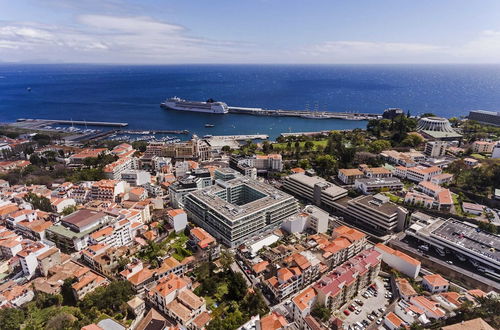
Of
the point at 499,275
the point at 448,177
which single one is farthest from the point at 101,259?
the point at 448,177

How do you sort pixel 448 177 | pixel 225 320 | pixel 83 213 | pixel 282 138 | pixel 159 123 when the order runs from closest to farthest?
1. pixel 225 320
2. pixel 83 213
3. pixel 448 177
4. pixel 282 138
5. pixel 159 123

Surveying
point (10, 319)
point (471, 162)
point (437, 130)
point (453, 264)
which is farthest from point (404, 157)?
point (10, 319)

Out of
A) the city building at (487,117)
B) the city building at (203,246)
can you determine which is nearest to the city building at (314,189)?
the city building at (203,246)

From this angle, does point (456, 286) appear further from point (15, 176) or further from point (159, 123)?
point (159, 123)

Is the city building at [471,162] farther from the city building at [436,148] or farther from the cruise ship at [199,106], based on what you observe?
the cruise ship at [199,106]

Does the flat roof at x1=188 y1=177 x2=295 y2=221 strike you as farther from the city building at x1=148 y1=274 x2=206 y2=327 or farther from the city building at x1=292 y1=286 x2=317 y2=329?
the city building at x1=292 y1=286 x2=317 y2=329

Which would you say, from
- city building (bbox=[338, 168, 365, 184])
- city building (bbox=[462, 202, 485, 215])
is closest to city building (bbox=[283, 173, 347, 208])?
city building (bbox=[338, 168, 365, 184])
